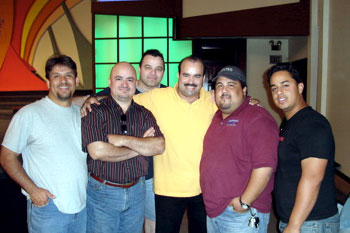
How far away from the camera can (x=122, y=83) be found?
200 cm

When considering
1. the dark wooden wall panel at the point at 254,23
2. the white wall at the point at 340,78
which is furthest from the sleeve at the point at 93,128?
the dark wooden wall panel at the point at 254,23

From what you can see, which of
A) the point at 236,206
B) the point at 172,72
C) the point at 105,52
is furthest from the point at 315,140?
the point at 105,52

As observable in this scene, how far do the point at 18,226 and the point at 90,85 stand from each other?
537 cm

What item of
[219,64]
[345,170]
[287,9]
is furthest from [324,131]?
[219,64]

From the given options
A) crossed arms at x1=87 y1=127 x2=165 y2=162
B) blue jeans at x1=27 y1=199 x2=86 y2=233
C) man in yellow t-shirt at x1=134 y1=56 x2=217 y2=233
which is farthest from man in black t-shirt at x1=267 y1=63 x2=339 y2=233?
blue jeans at x1=27 y1=199 x2=86 y2=233

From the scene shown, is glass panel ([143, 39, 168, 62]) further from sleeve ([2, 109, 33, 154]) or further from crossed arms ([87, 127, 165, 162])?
sleeve ([2, 109, 33, 154])

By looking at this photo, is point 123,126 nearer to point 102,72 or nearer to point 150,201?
point 150,201

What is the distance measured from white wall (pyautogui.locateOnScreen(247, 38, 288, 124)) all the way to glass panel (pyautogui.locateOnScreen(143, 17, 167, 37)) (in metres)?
2.15

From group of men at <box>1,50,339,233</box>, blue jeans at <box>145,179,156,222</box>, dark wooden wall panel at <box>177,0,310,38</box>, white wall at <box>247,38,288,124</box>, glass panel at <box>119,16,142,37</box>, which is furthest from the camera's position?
glass panel at <box>119,16,142,37</box>

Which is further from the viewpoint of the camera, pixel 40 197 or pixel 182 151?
pixel 182 151

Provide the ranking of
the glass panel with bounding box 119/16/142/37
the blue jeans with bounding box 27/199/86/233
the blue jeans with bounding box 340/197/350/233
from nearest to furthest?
the blue jeans with bounding box 340/197/350/233, the blue jeans with bounding box 27/199/86/233, the glass panel with bounding box 119/16/142/37

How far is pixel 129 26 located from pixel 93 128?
5818 mm

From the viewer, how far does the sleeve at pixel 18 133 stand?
5.67 feet

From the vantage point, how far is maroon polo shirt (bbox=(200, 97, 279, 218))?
1.61 meters
